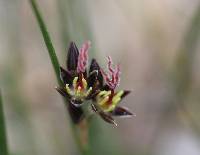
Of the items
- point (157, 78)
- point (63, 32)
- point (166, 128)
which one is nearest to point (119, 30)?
point (157, 78)

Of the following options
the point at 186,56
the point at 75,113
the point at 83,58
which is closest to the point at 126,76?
the point at 186,56

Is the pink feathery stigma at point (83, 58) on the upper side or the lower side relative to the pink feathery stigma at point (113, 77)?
upper

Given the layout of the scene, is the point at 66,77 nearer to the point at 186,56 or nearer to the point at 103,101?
the point at 103,101

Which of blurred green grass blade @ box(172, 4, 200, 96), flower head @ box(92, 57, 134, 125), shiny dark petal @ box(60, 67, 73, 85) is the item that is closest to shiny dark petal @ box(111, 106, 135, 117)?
flower head @ box(92, 57, 134, 125)

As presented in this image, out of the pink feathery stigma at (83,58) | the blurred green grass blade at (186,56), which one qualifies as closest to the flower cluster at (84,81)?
the pink feathery stigma at (83,58)

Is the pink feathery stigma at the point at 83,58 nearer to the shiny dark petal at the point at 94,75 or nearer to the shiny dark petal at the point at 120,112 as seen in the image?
the shiny dark petal at the point at 94,75

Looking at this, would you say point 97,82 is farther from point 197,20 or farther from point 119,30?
point 119,30

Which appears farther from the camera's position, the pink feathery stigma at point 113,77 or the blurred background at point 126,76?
the blurred background at point 126,76

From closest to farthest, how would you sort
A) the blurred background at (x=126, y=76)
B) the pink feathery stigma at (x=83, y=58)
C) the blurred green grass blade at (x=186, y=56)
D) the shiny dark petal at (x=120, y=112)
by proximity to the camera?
the pink feathery stigma at (x=83, y=58) < the shiny dark petal at (x=120, y=112) < the blurred green grass blade at (x=186, y=56) < the blurred background at (x=126, y=76)
